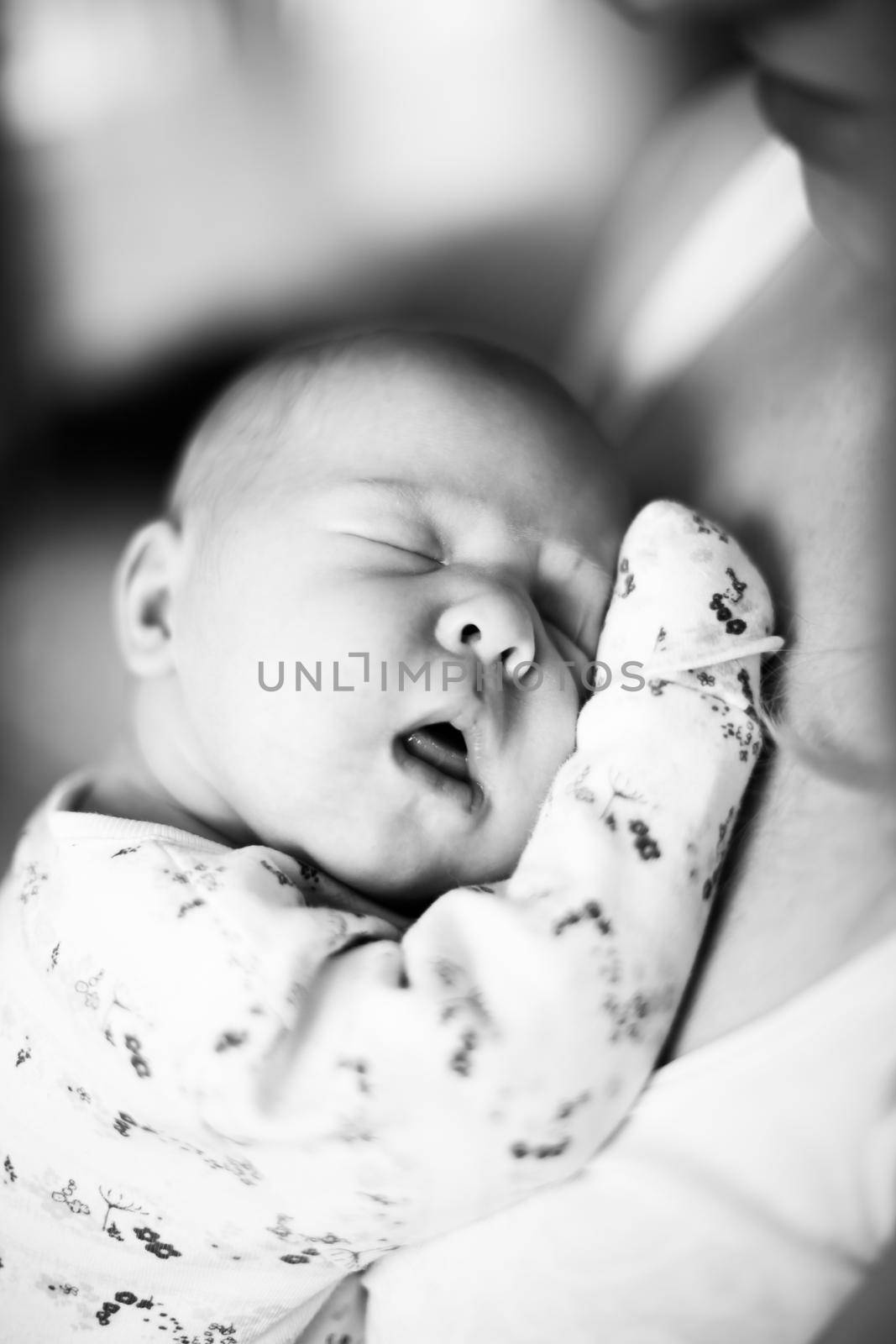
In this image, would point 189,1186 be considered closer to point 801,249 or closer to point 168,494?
point 168,494

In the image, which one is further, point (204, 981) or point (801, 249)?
point (801, 249)

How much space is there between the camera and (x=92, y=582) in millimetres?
1097


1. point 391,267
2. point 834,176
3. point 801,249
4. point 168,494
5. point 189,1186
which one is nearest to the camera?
point 189,1186

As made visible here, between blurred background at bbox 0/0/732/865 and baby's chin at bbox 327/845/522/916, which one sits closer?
baby's chin at bbox 327/845/522/916

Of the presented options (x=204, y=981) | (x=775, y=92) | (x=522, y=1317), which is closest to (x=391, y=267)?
(x=775, y=92)

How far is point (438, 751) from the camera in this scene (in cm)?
71

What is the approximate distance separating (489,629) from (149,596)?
33cm

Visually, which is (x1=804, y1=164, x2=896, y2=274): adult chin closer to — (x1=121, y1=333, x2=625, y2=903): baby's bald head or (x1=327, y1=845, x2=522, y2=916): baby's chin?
(x1=121, y1=333, x2=625, y2=903): baby's bald head

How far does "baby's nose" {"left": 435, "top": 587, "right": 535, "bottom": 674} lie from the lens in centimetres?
69

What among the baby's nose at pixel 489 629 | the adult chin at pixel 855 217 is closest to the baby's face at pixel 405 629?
the baby's nose at pixel 489 629

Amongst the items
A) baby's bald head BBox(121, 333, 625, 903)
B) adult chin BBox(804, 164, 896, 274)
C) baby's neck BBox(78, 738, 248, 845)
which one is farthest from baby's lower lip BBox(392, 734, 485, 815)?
adult chin BBox(804, 164, 896, 274)

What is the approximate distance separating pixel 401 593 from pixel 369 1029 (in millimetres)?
281

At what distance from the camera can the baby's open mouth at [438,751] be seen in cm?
71

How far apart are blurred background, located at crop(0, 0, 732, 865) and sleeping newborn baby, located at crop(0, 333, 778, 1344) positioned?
0.85 ft
